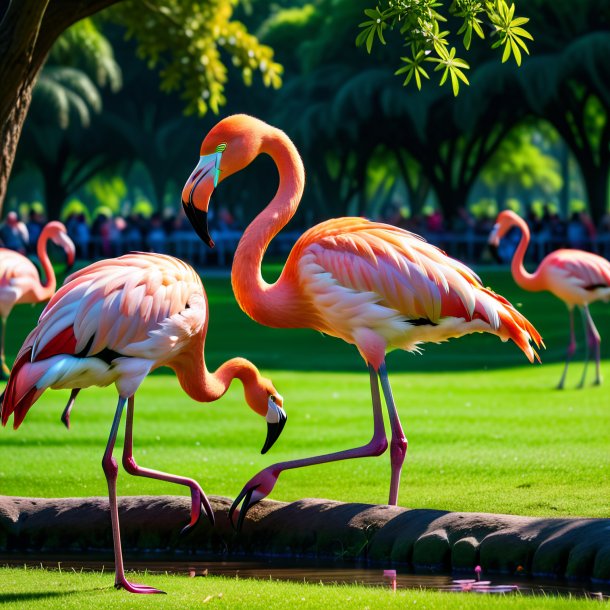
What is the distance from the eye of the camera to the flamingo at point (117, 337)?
654 cm

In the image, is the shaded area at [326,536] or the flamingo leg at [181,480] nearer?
the shaded area at [326,536]

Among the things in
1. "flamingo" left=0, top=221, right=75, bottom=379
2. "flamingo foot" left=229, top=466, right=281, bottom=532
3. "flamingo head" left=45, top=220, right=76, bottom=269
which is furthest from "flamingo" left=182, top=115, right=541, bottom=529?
"flamingo head" left=45, top=220, right=76, bottom=269

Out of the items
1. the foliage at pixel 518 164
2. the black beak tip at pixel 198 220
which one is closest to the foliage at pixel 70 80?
the foliage at pixel 518 164

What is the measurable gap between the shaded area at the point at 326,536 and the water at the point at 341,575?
0.32 ft

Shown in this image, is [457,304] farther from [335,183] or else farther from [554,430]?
[335,183]

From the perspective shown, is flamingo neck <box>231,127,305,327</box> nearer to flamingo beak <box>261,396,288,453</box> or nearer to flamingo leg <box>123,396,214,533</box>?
flamingo beak <box>261,396,288,453</box>

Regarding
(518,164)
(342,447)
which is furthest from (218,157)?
(518,164)

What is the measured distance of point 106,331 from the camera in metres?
6.66

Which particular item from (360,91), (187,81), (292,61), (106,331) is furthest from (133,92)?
(106,331)

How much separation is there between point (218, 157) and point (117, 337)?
1.45 metres

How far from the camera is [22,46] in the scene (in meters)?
8.38

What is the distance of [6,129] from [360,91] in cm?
2662

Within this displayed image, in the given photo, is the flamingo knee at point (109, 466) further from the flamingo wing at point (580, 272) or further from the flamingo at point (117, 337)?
the flamingo wing at point (580, 272)

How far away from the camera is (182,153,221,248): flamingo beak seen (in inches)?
282
